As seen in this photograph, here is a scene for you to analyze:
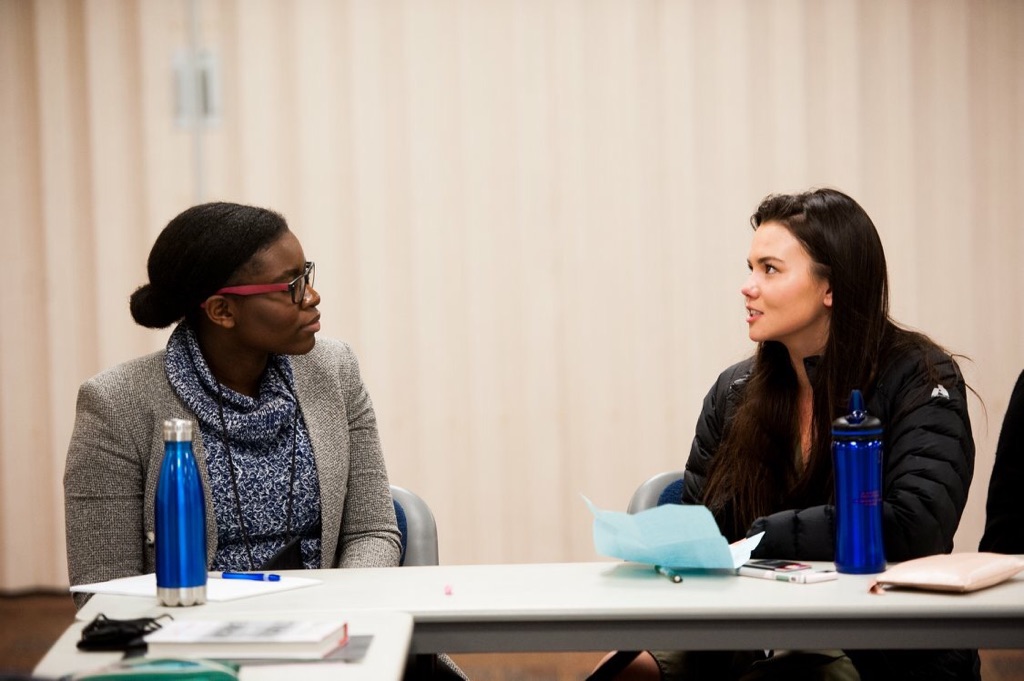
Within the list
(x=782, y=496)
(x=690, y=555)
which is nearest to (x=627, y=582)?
(x=690, y=555)

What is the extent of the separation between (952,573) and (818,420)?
1.89ft

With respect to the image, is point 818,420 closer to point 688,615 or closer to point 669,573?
point 669,573

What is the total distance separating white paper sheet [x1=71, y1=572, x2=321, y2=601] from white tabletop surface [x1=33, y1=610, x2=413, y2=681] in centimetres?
12

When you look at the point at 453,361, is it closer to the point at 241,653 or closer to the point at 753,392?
the point at 753,392

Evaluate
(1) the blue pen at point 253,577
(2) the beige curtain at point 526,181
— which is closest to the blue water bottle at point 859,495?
(1) the blue pen at point 253,577

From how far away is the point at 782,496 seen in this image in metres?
2.21

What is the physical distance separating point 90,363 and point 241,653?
3475 mm

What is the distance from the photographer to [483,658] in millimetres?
4004

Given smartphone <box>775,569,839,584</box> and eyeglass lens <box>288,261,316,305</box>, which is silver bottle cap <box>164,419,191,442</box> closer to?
eyeglass lens <box>288,261,316,305</box>

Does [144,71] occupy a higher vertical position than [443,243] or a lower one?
higher

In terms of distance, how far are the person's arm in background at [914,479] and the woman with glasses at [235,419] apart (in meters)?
0.85

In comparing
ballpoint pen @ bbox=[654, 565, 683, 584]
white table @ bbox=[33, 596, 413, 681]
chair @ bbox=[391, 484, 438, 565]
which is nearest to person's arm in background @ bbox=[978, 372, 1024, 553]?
ballpoint pen @ bbox=[654, 565, 683, 584]

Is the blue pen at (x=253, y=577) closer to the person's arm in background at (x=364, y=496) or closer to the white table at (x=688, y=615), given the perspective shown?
the white table at (x=688, y=615)

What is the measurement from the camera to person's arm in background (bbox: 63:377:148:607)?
204 centimetres
